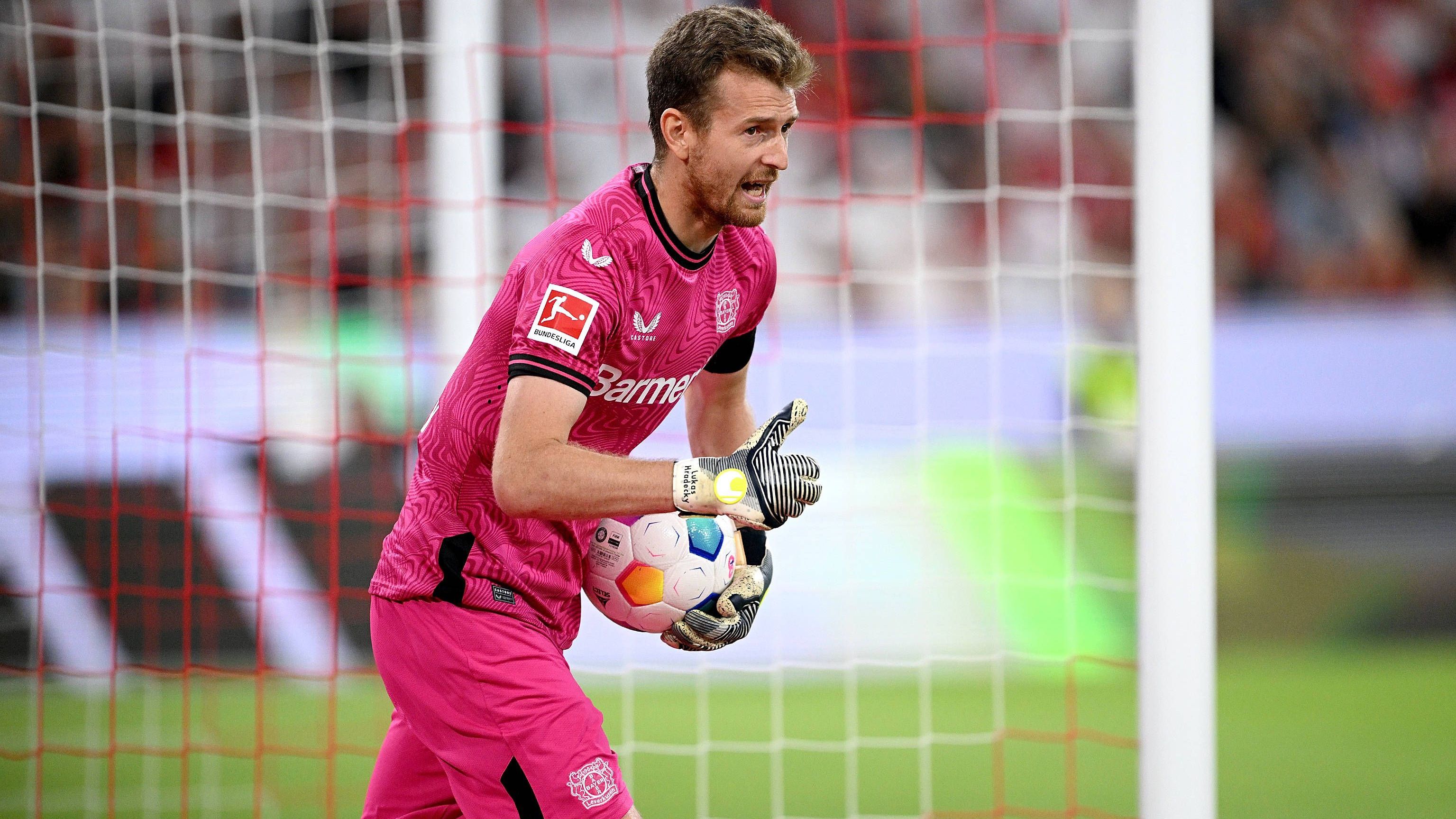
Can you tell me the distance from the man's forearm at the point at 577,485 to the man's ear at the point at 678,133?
58cm

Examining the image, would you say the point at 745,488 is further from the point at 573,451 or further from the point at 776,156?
the point at 776,156

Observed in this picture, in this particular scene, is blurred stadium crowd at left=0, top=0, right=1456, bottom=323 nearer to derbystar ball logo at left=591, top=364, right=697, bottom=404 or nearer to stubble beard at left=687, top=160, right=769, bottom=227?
derbystar ball logo at left=591, top=364, right=697, bottom=404

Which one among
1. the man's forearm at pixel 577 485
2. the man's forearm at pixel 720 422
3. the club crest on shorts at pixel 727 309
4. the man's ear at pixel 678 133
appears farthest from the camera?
the man's forearm at pixel 720 422

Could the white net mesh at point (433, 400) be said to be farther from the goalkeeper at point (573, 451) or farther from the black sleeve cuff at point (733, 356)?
the goalkeeper at point (573, 451)

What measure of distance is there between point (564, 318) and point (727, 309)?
491 millimetres

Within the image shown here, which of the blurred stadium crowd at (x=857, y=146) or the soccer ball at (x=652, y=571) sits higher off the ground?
the blurred stadium crowd at (x=857, y=146)

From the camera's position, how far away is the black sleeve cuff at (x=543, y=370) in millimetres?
2242

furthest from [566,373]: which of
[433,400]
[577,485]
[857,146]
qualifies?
[857,146]

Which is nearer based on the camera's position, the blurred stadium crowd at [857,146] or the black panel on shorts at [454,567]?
the black panel on shorts at [454,567]

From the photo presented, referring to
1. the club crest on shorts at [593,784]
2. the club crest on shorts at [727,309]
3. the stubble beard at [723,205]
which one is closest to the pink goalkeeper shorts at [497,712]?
the club crest on shorts at [593,784]

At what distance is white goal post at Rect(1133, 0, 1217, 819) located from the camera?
130 inches

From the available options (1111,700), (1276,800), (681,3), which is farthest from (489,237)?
(1276,800)

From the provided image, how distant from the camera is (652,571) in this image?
2.66 metres

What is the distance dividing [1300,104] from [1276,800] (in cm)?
578
